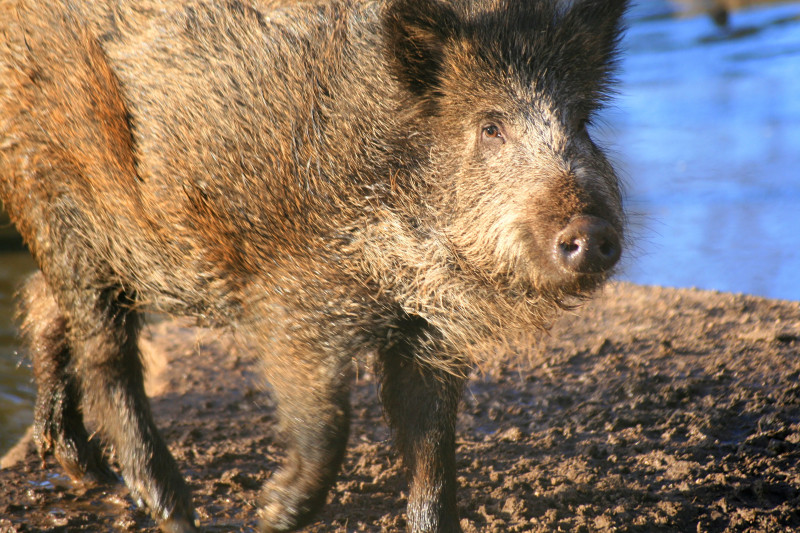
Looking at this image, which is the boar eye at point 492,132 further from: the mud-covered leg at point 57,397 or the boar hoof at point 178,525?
the mud-covered leg at point 57,397

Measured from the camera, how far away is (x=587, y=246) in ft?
7.84

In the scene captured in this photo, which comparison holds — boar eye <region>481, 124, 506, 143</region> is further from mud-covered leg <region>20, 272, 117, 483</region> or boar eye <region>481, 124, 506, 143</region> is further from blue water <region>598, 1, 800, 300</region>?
mud-covered leg <region>20, 272, 117, 483</region>

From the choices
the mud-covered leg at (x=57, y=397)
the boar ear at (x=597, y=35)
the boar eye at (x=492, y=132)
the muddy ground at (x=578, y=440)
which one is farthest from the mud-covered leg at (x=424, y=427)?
the mud-covered leg at (x=57, y=397)

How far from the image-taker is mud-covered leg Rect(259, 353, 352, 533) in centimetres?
291

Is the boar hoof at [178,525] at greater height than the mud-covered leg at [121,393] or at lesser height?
lesser

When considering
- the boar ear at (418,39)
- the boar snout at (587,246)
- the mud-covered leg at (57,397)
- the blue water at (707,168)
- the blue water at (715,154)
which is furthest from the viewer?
the blue water at (715,154)

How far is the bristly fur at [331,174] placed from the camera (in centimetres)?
279

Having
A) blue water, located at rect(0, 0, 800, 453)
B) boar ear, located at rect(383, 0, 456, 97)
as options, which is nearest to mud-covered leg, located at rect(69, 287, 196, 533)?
boar ear, located at rect(383, 0, 456, 97)

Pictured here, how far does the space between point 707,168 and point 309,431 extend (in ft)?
19.3

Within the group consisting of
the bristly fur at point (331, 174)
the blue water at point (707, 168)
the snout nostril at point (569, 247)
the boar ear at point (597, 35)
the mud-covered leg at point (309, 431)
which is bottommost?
the mud-covered leg at point (309, 431)

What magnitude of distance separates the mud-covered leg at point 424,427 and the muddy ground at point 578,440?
0.20m

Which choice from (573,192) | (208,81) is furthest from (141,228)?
(573,192)

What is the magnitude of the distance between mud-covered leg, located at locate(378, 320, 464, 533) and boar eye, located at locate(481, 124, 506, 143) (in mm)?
763

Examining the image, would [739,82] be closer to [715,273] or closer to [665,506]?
[715,273]
